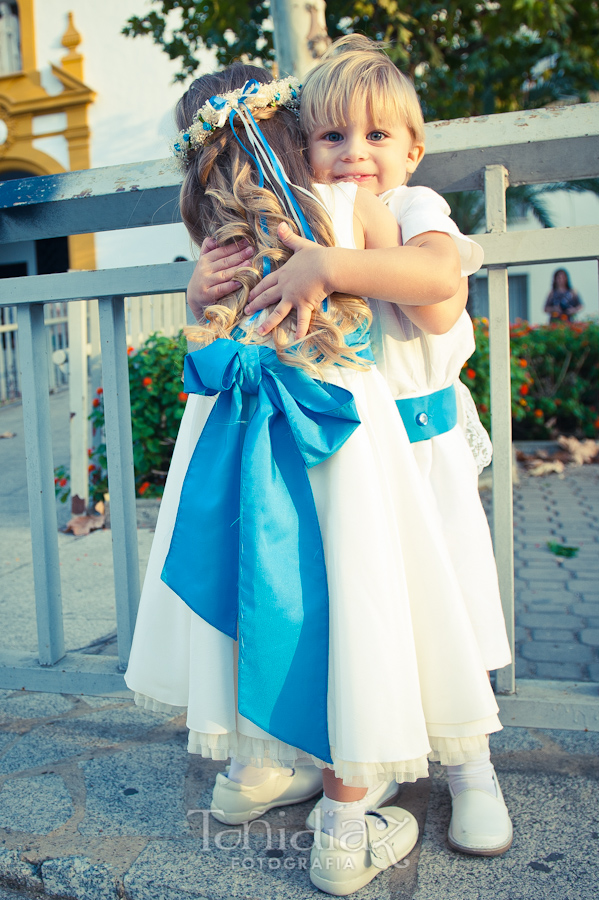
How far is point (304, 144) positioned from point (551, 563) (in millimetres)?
2951

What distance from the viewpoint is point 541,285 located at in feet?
48.2

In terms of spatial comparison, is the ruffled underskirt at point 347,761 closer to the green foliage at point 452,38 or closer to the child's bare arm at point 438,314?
the child's bare arm at point 438,314

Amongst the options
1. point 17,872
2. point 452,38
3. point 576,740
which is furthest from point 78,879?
point 452,38

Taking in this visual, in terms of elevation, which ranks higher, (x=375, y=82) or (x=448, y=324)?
(x=375, y=82)

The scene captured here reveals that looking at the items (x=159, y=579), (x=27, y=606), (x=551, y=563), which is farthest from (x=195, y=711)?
(x=551, y=563)

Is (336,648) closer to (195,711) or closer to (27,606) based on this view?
(195,711)

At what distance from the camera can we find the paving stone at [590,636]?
2.77m

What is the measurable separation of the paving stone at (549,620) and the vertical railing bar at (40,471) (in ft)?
6.35

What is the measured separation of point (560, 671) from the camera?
2.52 meters

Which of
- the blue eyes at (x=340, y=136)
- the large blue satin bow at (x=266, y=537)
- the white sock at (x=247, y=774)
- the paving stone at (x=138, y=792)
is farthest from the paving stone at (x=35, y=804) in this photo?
the blue eyes at (x=340, y=136)

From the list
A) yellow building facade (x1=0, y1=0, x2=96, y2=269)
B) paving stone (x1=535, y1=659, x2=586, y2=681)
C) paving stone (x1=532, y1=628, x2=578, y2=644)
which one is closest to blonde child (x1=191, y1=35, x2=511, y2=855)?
paving stone (x1=535, y1=659, x2=586, y2=681)

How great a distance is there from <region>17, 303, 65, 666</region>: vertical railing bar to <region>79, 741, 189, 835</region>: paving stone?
0.34 metres

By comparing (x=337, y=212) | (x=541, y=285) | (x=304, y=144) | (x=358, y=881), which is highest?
(x=541, y=285)

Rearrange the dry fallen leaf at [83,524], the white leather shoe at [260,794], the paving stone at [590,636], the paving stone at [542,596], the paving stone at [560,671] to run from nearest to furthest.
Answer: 1. the white leather shoe at [260,794]
2. the paving stone at [560,671]
3. the paving stone at [590,636]
4. the paving stone at [542,596]
5. the dry fallen leaf at [83,524]
